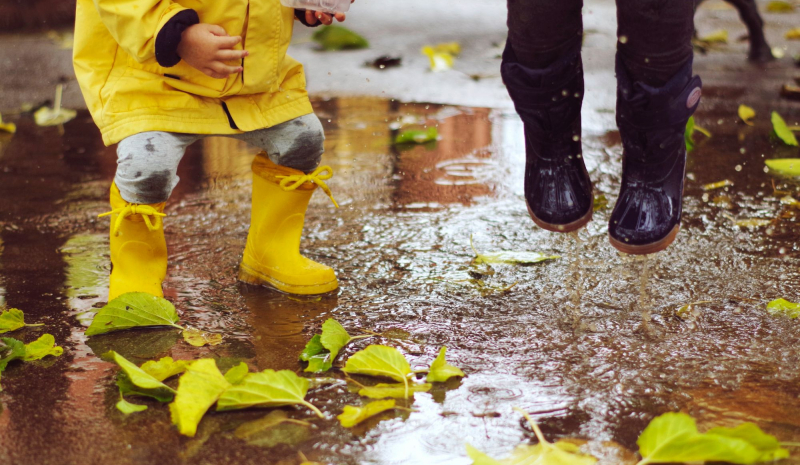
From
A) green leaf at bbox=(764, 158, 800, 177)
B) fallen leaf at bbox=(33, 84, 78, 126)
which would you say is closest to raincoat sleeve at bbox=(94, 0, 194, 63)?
green leaf at bbox=(764, 158, 800, 177)

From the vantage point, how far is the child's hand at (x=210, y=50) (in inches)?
72.2

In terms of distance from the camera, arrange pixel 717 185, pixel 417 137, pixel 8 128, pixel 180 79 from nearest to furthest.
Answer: pixel 180 79, pixel 717 185, pixel 417 137, pixel 8 128

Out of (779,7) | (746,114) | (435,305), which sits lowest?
(435,305)

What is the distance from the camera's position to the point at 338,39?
217 inches

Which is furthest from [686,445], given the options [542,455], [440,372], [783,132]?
[783,132]

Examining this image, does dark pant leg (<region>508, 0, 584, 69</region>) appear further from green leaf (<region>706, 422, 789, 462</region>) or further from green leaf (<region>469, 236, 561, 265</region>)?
Result: green leaf (<region>706, 422, 789, 462</region>)

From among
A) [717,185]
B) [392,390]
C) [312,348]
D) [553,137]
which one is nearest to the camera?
[392,390]

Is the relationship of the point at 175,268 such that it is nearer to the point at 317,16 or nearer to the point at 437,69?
the point at 317,16

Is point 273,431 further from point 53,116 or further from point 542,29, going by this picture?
point 53,116

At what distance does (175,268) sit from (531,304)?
98 cm

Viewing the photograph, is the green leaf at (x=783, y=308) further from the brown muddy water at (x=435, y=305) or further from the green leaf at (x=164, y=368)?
the green leaf at (x=164, y=368)

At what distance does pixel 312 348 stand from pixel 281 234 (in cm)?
54

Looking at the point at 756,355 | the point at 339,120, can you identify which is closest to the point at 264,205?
the point at 756,355

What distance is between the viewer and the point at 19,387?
1659 millimetres
